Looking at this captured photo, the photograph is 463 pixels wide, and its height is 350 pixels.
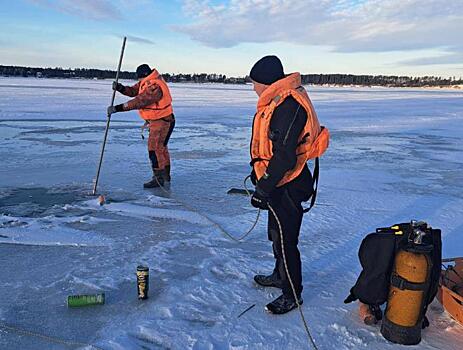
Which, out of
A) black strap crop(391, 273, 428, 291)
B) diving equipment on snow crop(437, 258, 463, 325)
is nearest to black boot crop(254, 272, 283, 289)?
black strap crop(391, 273, 428, 291)

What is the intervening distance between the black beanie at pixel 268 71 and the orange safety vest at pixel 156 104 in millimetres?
3512

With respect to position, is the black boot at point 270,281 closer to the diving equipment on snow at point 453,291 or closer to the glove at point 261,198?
the glove at point 261,198

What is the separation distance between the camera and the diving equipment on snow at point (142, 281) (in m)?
3.21

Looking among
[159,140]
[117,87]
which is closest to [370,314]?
[159,140]

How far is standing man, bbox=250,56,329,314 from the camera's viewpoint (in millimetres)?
2857

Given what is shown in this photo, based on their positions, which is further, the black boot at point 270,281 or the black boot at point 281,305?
the black boot at point 270,281

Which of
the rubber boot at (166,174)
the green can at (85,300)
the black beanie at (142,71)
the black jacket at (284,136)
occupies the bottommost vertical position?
the green can at (85,300)

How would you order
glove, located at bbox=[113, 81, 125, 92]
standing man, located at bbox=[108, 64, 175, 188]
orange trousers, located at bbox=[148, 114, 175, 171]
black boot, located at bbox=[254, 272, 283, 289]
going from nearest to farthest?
black boot, located at bbox=[254, 272, 283, 289], glove, located at bbox=[113, 81, 125, 92], standing man, located at bbox=[108, 64, 175, 188], orange trousers, located at bbox=[148, 114, 175, 171]

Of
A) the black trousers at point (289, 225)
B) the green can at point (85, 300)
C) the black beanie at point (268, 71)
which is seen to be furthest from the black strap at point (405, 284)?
the green can at point (85, 300)

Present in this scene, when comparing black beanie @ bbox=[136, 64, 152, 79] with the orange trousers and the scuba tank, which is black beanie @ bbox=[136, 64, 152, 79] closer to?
the orange trousers

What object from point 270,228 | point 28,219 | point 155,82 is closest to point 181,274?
point 270,228

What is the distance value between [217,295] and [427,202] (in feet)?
12.0

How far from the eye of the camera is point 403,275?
277 centimetres

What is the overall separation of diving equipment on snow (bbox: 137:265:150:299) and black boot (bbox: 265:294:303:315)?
845mm
